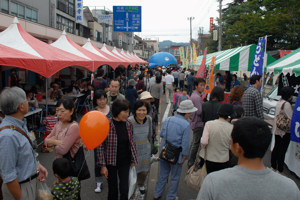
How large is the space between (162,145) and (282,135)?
7.88ft

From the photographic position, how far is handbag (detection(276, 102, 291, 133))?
422 cm

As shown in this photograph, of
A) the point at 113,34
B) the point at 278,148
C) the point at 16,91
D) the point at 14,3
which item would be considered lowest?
the point at 278,148

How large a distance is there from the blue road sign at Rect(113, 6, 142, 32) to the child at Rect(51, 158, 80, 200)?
1775 cm

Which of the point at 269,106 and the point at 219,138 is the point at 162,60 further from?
the point at 219,138

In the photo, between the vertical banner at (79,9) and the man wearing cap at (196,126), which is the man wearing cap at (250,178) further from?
the vertical banner at (79,9)

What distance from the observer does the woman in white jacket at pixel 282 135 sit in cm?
424

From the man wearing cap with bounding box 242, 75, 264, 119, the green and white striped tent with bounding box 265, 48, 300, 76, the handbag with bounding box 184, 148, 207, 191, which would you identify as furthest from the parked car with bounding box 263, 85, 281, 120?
the handbag with bounding box 184, 148, 207, 191

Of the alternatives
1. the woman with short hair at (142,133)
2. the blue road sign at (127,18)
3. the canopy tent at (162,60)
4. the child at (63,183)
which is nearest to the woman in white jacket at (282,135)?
the woman with short hair at (142,133)

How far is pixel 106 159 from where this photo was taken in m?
2.90

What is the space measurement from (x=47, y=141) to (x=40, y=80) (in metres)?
11.1

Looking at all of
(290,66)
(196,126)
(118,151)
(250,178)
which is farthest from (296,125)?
(250,178)

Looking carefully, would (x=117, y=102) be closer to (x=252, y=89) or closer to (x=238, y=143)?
(x=238, y=143)

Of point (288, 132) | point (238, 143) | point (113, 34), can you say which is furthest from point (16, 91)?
point (113, 34)

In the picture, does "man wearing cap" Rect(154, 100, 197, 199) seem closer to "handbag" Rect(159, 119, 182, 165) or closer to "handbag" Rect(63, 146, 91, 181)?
"handbag" Rect(159, 119, 182, 165)
